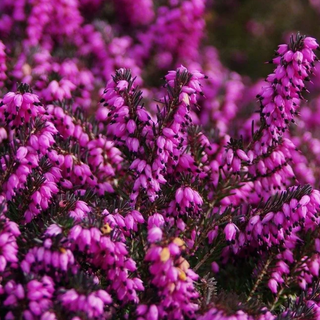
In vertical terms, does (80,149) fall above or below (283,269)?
above

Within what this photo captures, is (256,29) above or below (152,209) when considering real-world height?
above

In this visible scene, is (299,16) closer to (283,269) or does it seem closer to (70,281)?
(283,269)

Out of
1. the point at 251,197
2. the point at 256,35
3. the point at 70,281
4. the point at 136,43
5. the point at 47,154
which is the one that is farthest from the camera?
the point at 256,35

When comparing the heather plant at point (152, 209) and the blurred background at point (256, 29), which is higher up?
the blurred background at point (256, 29)

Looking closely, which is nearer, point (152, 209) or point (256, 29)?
point (152, 209)

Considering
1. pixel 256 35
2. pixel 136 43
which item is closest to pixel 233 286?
pixel 136 43

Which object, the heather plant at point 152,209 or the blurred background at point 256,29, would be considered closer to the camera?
the heather plant at point 152,209

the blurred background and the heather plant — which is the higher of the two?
the blurred background

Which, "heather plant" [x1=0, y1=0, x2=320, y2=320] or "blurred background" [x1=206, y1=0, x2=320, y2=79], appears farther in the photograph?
"blurred background" [x1=206, y1=0, x2=320, y2=79]
